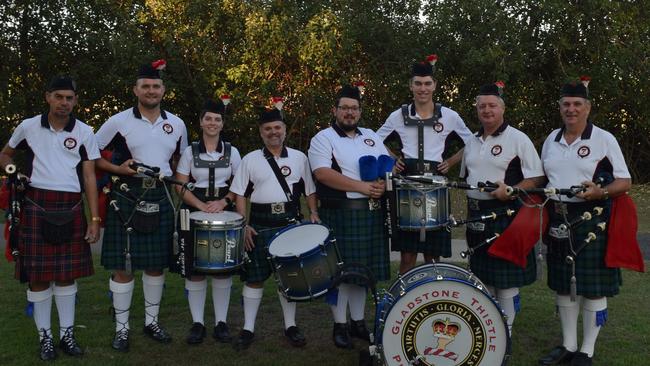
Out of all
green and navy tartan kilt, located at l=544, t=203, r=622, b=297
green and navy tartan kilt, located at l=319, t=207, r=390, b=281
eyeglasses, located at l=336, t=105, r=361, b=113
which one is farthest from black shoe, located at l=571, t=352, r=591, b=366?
eyeglasses, located at l=336, t=105, r=361, b=113

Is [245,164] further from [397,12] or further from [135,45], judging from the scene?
[397,12]

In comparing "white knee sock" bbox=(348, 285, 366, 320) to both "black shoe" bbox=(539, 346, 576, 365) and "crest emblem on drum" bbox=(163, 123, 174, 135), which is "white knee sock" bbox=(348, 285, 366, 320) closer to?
"black shoe" bbox=(539, 346, 576, 365)

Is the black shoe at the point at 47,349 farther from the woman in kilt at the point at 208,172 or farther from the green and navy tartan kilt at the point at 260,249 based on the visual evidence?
the green and navy tartan kilt at the point at 260,249

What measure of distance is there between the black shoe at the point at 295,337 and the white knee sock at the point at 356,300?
41cm

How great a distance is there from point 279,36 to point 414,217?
931 cm

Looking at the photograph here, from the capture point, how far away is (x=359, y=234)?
436cm

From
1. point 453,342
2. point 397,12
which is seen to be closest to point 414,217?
point 453,342

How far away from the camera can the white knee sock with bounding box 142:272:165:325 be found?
4543mm

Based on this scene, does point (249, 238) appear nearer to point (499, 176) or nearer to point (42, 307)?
point (42, 307)

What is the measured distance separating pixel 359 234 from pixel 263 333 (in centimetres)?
114

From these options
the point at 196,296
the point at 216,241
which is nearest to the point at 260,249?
the point at 216,241

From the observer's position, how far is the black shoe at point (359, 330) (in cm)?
457

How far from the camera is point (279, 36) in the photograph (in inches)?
498

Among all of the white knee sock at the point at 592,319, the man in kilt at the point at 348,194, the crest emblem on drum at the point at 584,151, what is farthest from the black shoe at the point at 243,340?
the crest emblem on drum at the point at 584,151
